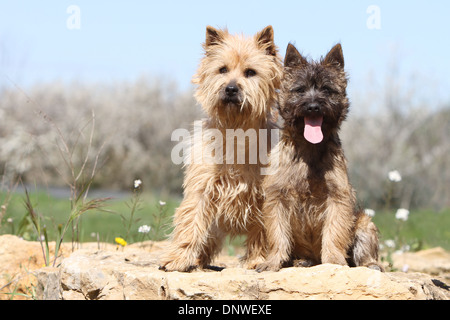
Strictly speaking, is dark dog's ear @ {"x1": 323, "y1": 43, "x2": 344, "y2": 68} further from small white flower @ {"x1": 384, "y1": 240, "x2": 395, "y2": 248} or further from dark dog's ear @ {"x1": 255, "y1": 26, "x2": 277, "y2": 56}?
small white flower @ {"x1": 384, "y1": 240, "x2": 395, "y2": 248}

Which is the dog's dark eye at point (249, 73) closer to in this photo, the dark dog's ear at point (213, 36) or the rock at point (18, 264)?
the dark dog's ear at point (213, 36)

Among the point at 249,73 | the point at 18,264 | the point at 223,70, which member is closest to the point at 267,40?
the point at 249,73

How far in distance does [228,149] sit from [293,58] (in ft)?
3.45

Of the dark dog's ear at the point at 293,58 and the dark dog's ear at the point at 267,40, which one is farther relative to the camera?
the dark dog's ear at the point at 267,40

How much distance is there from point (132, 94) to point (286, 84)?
21733 mm

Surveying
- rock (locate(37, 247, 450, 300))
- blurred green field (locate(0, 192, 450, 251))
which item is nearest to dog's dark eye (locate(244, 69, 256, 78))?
rock (locate(37, 247, 450, 300))

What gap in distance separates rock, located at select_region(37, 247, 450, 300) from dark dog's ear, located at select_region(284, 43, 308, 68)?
186 centimetres

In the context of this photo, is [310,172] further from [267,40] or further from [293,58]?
[267,40]

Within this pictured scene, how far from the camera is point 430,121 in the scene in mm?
23172

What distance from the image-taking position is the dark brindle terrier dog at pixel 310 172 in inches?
190

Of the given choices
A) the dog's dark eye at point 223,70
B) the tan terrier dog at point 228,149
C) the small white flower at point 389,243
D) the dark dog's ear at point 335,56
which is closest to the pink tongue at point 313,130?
the tan terrier dog at point 228,149

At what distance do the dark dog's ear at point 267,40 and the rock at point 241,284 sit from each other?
2.16m
